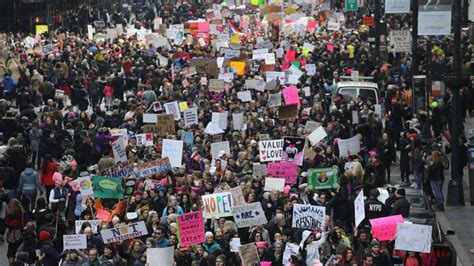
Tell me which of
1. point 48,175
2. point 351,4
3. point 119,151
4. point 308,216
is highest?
point 351,4

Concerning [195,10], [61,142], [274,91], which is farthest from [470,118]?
[195,10]

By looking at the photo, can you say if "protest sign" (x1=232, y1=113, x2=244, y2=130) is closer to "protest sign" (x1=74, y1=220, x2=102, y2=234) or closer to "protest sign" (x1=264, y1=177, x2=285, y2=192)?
"protest sign" (x1=264, y1=177, x2=285, y2=192)

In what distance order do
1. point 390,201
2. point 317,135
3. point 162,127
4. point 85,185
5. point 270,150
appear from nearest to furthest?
point 390,201
point 85,185
point 270,150
point 317,135
point 162,127

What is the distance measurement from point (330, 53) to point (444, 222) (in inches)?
861

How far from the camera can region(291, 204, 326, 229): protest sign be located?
21172 millimetres

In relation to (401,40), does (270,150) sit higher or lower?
lower

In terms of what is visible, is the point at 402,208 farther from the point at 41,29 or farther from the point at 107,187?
the point at 41,29

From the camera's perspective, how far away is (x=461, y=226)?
2667cm

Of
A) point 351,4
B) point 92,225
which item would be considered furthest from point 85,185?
point 351,4

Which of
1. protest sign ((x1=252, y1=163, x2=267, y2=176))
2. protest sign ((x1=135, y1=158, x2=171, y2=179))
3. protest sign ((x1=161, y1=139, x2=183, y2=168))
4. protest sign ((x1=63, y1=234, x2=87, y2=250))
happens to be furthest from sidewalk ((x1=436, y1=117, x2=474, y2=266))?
protest sign ((x1=63, y1=234, x2=87, y2=250))

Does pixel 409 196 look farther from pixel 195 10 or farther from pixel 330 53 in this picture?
pixel 195 10

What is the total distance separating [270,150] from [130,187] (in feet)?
10.9

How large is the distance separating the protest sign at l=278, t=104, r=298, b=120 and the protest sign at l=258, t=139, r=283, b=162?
5.21 meters

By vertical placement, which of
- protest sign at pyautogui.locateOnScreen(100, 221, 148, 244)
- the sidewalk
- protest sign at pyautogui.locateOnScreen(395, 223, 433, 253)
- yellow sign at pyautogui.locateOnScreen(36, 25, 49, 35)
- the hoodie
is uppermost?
→ protest sign at pyautogui.locateOnScreen(395, 223, 433, 253)
